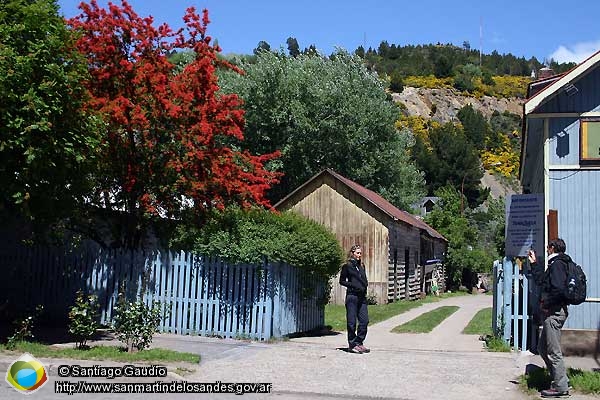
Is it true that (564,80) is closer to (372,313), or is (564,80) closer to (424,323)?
(424,323)

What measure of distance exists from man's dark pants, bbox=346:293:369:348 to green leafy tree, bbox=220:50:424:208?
2037 centimetres

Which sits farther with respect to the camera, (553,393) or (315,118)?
(315,118)

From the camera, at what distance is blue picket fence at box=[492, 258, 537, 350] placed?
12242mm

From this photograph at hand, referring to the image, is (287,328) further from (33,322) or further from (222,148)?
(33,322)

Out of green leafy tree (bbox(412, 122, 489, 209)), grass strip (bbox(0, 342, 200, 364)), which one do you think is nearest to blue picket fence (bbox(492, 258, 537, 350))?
grass strip (bbox(0, 342, 200, 364))

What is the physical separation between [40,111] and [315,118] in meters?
22.9

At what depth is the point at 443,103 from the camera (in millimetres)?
139000

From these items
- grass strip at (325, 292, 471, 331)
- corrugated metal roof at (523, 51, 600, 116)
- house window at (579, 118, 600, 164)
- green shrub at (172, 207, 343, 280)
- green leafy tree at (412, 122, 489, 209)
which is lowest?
grass strip at (325, 292, 471, 331)

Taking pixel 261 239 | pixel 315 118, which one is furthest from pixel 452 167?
pixel 261 239

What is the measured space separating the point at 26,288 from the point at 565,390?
1098cm

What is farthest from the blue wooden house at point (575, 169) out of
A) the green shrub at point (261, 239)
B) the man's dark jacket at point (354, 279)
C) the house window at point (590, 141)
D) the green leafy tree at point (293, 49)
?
the green leafy tree at point (293, 49)

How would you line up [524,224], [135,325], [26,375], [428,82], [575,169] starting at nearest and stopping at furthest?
1. [26,375]
2. [135,325]
3. [575,169]
4. [524,224]
5. [428,82]

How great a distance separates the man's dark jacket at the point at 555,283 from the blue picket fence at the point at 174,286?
5.62 m

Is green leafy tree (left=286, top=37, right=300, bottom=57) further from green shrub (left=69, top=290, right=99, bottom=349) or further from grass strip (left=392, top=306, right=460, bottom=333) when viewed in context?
green shrub (left=69, top=290, right=99, bottom=349)
